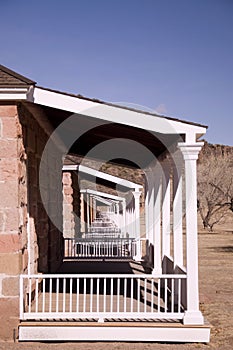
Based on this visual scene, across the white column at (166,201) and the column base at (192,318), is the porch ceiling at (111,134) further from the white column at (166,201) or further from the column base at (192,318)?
the column base at (192,318)

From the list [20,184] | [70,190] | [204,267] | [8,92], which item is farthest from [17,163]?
[204,267]

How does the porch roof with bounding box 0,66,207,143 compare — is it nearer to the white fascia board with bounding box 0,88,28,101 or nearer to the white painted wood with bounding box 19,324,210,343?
the white fascia board with bounding box 0,88,28,101

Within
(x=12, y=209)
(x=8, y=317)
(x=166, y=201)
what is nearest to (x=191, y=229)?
(x=12, y=209)

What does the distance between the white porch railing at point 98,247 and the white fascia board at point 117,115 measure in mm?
9639

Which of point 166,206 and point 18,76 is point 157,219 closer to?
point 166,206

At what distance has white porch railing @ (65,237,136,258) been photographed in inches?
693

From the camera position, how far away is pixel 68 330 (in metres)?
7.69

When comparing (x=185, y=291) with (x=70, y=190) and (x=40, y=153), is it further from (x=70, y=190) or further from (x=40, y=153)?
(x=70, y=190)

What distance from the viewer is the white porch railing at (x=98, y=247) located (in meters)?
17.6

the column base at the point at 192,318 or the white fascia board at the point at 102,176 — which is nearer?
the column base at the point at 192,318

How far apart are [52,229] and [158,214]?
2595 mm

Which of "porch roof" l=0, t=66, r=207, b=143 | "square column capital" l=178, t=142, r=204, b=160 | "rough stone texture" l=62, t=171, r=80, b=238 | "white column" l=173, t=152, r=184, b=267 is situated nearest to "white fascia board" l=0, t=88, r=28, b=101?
"porch roof" l=0, t=66, r=207, b=143

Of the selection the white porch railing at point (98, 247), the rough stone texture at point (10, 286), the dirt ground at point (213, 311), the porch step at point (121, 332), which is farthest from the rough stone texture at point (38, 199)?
the white porch railing at point (98, 247)

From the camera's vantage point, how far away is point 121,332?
7.73m
